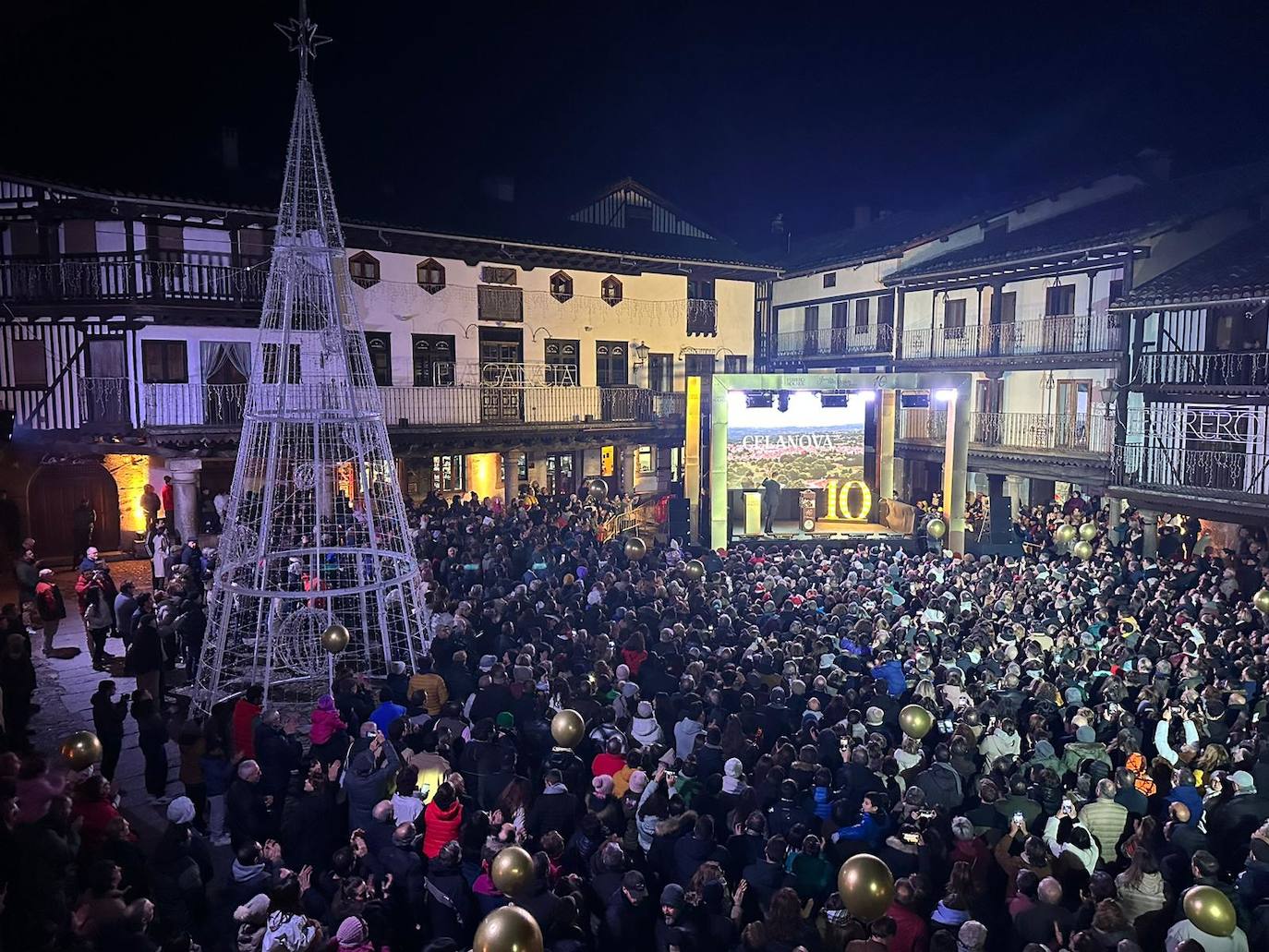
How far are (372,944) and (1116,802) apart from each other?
21.3ft

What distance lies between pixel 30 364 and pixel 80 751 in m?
18.1

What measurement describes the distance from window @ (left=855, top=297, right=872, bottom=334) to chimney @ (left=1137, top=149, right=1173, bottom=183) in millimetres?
9519

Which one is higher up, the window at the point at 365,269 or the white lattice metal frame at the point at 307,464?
the window at the point at 365,269

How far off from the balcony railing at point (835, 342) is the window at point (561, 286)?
10.0 m

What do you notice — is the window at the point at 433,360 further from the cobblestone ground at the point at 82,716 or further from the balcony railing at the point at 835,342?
the balcony railing at the point at 835,342

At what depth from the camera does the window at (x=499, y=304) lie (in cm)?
2938

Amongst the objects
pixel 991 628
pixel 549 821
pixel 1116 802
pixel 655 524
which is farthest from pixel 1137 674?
pixel 655 524

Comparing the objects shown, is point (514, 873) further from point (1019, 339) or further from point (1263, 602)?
point (1019, 339)

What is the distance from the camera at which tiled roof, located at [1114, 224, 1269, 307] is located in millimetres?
18609

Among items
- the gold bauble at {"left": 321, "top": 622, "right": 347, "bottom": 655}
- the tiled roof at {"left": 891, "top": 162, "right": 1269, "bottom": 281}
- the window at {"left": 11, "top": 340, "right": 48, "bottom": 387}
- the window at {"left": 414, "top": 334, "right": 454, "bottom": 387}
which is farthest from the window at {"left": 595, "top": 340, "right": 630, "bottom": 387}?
the gold bauble at {"left": 321, "top": 622, "right": 347, "bottom": 655}

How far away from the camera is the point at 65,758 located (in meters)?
8.63

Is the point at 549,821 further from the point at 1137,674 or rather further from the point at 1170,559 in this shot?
the point at 1170,559

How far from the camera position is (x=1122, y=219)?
24.1 metres

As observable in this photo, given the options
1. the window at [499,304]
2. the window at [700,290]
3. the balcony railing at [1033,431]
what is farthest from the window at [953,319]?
the window at [499,304]
